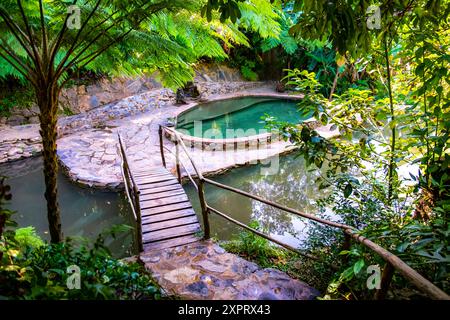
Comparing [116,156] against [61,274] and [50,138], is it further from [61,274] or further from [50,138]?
[61,274]

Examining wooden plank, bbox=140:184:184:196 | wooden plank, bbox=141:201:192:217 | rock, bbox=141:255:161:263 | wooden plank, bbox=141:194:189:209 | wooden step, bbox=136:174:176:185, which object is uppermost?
wooden step, bbox=136:174:176:185

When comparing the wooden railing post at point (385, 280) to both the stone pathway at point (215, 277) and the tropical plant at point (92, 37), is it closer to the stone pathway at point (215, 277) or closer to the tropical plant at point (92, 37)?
the stone pathway at point (215, 277)

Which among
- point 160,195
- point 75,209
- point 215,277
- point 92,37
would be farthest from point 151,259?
point 75,209

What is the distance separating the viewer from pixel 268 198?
536cm

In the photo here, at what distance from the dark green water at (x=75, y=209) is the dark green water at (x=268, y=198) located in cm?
122

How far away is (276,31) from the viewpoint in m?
3.16

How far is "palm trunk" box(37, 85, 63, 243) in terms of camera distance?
2.42m

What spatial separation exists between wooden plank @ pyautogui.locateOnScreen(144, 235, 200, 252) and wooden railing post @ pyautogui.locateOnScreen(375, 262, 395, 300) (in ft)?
7.22

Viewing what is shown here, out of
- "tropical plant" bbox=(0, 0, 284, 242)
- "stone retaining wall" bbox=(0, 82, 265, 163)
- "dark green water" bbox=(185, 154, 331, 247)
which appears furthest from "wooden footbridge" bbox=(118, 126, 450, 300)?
"stone retaining wall" bbox=(0, 82, 265, 163)

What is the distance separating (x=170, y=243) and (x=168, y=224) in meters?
0.29

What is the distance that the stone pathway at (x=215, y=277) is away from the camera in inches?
94.5

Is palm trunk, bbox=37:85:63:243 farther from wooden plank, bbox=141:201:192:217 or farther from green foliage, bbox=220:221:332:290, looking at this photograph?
green foliage, bbox=220:221:332:290

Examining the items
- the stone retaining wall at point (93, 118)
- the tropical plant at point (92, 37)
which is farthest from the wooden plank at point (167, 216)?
the stone retaining wall at point (93, 118)

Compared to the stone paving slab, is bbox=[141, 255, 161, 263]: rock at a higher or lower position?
lower
